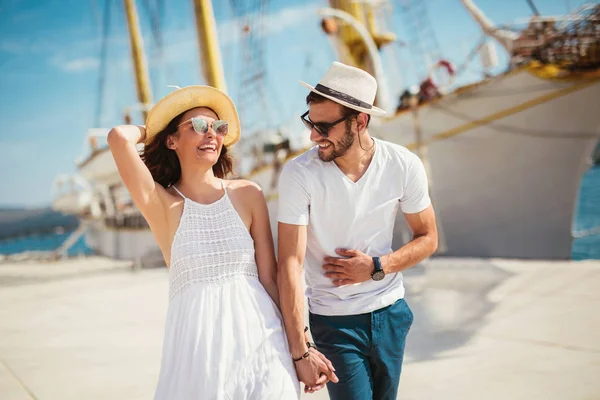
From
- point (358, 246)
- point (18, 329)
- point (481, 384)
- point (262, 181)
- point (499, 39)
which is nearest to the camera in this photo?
point (358, 246)

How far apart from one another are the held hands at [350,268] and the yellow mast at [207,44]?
10588 millimetres

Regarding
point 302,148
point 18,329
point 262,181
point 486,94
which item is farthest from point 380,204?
point 262,181

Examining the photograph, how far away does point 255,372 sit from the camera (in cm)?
167

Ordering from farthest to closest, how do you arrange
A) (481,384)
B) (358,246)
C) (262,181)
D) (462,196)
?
(262,181)
(462,196)
(481,384)
(358,246)

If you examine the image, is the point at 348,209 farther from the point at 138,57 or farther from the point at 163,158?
the point at 138,57

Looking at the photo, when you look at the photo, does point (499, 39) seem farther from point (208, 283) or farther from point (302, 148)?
point (208, 283)

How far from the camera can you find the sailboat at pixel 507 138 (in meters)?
10.1

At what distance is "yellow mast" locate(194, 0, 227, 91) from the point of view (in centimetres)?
1189

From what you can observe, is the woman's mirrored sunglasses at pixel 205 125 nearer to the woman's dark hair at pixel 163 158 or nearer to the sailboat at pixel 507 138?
the woman's dark hair at pixel 163 158

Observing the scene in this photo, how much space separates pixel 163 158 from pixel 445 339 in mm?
3137

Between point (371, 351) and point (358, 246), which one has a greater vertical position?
point (358, 246)

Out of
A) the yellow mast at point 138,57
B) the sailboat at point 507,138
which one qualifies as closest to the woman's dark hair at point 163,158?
the sailboat at point 507,138

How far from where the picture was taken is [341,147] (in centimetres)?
189

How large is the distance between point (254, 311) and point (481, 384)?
7.15ft
